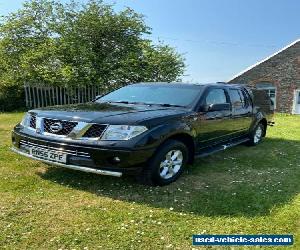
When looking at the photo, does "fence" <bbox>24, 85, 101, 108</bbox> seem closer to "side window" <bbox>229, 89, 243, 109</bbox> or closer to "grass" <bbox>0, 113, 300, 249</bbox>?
"side window" <bbox>229, 89, 243, 109</bbox>

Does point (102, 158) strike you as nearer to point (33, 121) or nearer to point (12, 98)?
point (33, 121)

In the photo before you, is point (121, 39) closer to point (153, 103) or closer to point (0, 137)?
point (0, 137)

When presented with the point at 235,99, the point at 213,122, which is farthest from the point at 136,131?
the point at 235,99

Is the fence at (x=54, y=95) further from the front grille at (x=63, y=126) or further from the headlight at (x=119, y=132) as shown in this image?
the headlight at (x=119, y=132)

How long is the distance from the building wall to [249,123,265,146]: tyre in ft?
69.9

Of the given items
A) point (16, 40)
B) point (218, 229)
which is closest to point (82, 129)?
point (218, 229)

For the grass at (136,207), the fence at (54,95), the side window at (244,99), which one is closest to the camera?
the grass at (136,207)

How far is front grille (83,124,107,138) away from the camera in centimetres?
500

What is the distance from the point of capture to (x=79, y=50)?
786 inches

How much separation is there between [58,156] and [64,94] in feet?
50.5

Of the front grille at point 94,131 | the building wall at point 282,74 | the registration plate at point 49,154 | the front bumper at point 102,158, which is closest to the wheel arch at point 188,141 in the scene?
the front bumper at point 102,158

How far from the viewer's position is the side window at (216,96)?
6723 mm

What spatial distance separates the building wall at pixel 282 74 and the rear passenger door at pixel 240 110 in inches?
888

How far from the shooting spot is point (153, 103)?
6445mm
